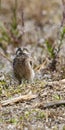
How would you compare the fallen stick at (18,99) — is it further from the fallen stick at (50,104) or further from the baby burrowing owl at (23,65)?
the baby burrowing owl at (23,65)

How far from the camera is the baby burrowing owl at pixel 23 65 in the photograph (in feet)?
20.3

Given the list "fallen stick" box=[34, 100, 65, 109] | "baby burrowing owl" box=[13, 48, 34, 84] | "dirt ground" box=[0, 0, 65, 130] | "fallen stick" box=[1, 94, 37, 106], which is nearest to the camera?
"dirt ground" box=[0, 0, 65, 130]

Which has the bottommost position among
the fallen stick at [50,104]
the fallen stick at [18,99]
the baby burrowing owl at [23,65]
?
the fallen stick at [50,104]

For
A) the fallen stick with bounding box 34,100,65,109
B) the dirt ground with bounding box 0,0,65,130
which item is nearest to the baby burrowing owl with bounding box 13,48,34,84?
the dirt ground with bounding box 0,0,65,130

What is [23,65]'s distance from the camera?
620 centimetres

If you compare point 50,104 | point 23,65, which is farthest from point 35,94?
point 23,65

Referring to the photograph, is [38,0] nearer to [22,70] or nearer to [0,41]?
[0,41]

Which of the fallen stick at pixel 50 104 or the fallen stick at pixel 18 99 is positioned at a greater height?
the fallen stick at pixel 18 99

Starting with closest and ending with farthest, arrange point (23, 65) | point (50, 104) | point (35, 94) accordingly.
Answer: point (50, 104)
point (35, 94)
point (23, 65)

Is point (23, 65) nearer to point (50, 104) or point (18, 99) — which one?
point (18, 99)

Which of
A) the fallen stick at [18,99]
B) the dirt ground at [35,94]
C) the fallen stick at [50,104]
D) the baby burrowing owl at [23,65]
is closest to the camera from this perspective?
the dirt ground at [35,94]

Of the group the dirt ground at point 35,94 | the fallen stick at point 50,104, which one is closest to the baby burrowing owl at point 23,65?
the dirt ground at point 35,94

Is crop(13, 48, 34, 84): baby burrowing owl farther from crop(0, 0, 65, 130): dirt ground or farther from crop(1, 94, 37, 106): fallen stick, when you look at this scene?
crop(1, 94, 37, 106): fallen stick

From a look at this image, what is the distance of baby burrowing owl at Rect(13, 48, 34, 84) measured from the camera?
244 inches
